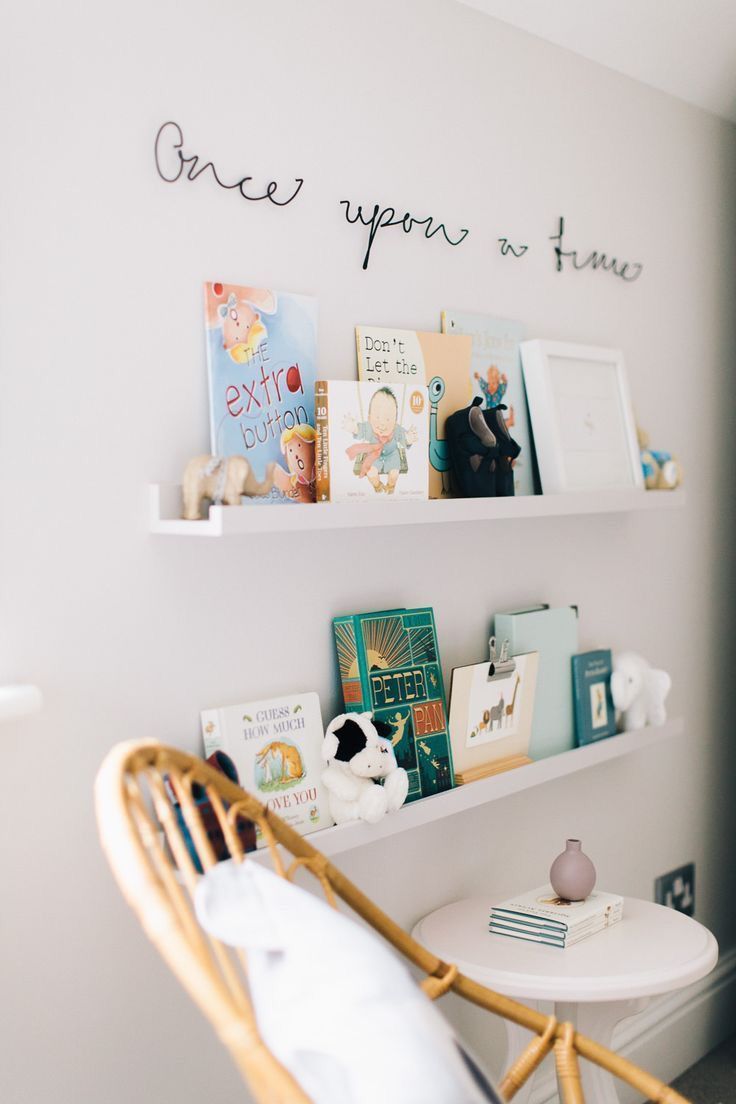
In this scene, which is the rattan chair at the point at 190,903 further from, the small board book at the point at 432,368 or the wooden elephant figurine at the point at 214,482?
the small board book at the point at 432,368

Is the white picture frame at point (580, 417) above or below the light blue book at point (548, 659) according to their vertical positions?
above

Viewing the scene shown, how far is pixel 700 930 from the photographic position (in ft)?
5.19

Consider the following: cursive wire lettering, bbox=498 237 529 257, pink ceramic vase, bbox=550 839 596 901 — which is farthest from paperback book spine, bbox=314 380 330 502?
pink ceramic vase, bbox=550 839 596 901

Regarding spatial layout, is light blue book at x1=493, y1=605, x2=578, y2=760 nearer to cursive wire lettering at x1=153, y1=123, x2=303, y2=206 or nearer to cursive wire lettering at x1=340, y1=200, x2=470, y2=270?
cursive wire lettering at x1=340, y1=200, x2=470, y2=270

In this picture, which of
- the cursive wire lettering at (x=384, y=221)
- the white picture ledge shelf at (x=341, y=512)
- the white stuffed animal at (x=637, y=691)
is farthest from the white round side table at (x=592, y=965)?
the cursive wire lettering at (x=384, y=221)

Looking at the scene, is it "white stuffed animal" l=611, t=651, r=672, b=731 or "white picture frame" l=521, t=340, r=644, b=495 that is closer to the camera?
"white picture frame" l=521, t=340, r=644, b=495

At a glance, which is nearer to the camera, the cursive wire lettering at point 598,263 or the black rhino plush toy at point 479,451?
the black rhino plush toy at point 479,451

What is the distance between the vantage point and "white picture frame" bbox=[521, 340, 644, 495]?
1863mm

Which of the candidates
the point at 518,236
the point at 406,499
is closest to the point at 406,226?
the point at 518,236

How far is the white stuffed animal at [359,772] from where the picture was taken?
147cm

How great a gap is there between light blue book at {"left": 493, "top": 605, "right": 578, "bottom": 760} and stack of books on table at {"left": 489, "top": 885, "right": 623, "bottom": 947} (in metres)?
0.33

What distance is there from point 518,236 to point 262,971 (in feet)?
4.70

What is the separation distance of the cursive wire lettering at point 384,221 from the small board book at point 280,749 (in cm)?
73

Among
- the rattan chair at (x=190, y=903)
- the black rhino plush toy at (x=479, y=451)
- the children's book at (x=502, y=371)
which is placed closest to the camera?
the rattan chair at (x=190, y=903)
